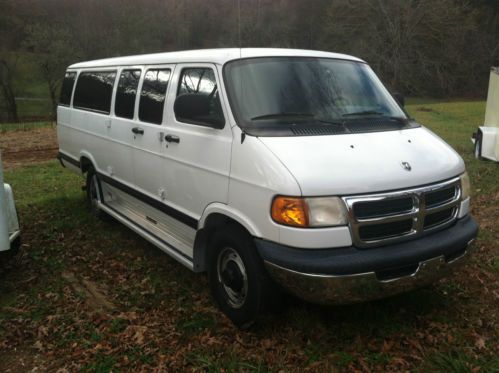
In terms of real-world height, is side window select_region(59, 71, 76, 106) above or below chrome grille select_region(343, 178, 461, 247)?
above

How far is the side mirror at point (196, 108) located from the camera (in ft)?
12.4

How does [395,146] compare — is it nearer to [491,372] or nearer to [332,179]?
[332,179]

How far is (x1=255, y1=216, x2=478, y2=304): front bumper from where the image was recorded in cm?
307

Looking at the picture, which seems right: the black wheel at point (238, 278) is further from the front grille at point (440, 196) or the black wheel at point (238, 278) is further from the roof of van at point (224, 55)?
the roof of van at point (224, 55)

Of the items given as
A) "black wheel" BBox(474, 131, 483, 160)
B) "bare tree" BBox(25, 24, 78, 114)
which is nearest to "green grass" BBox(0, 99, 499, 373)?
"black wheel" BBox(474, 131, 483, 160)

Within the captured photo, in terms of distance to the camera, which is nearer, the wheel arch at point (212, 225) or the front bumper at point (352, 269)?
the front bumper at point (352, 269)

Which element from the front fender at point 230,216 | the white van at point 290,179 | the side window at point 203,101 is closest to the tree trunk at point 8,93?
the white van at point 290,179

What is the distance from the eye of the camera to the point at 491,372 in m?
3.23

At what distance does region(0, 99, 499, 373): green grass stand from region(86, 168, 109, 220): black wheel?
3.34 ft

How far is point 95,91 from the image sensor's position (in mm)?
6305

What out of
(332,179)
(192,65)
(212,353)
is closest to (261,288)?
(212,353)

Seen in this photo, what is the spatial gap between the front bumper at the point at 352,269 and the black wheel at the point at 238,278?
0.18 meters

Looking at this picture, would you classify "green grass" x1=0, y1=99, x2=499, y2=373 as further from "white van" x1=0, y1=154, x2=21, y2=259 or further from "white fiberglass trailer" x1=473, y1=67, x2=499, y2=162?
"white fiberglass trailer" x1=473, y1=67, x2=499, y2=162

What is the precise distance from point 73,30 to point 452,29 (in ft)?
101
